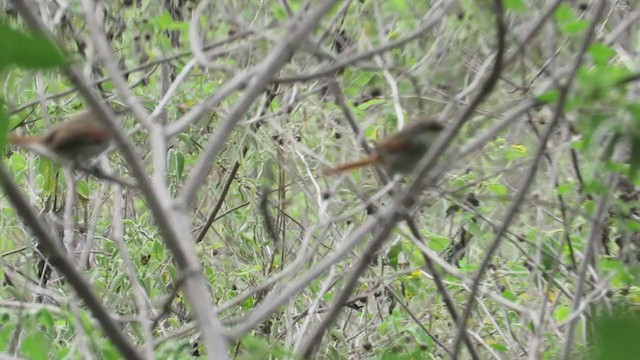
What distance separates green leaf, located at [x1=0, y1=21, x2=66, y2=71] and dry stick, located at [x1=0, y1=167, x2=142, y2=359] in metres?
0.52

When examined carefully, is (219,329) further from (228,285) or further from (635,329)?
(228,285)

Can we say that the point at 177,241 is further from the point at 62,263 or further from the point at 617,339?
the point at 617,339

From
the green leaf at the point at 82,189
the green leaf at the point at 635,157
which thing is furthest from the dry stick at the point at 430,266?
the green leaf at the point at 82,189

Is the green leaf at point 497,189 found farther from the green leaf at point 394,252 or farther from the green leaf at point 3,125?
the green leaf at point 3,125

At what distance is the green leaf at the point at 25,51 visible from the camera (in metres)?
0.37

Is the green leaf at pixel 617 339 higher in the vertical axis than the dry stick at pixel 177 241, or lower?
lower

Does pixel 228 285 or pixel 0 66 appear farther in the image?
pixel 228 285

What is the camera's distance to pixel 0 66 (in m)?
0.38

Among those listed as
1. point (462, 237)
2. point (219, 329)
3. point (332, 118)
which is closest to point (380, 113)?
point (332, 118)

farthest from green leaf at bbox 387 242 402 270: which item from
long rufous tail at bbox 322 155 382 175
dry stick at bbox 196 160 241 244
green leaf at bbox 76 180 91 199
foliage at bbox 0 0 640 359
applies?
green leaf at bbox 76 180 91 199

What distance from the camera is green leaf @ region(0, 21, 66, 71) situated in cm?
37

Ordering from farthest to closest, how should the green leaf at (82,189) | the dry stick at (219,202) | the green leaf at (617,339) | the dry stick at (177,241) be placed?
the dry stick at (219,202)
the green leaf at (82,189)
the dry stick at (177,241)
the green leaf at (617,339)

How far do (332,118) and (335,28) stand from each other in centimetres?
42

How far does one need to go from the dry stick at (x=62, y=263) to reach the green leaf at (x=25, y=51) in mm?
519
